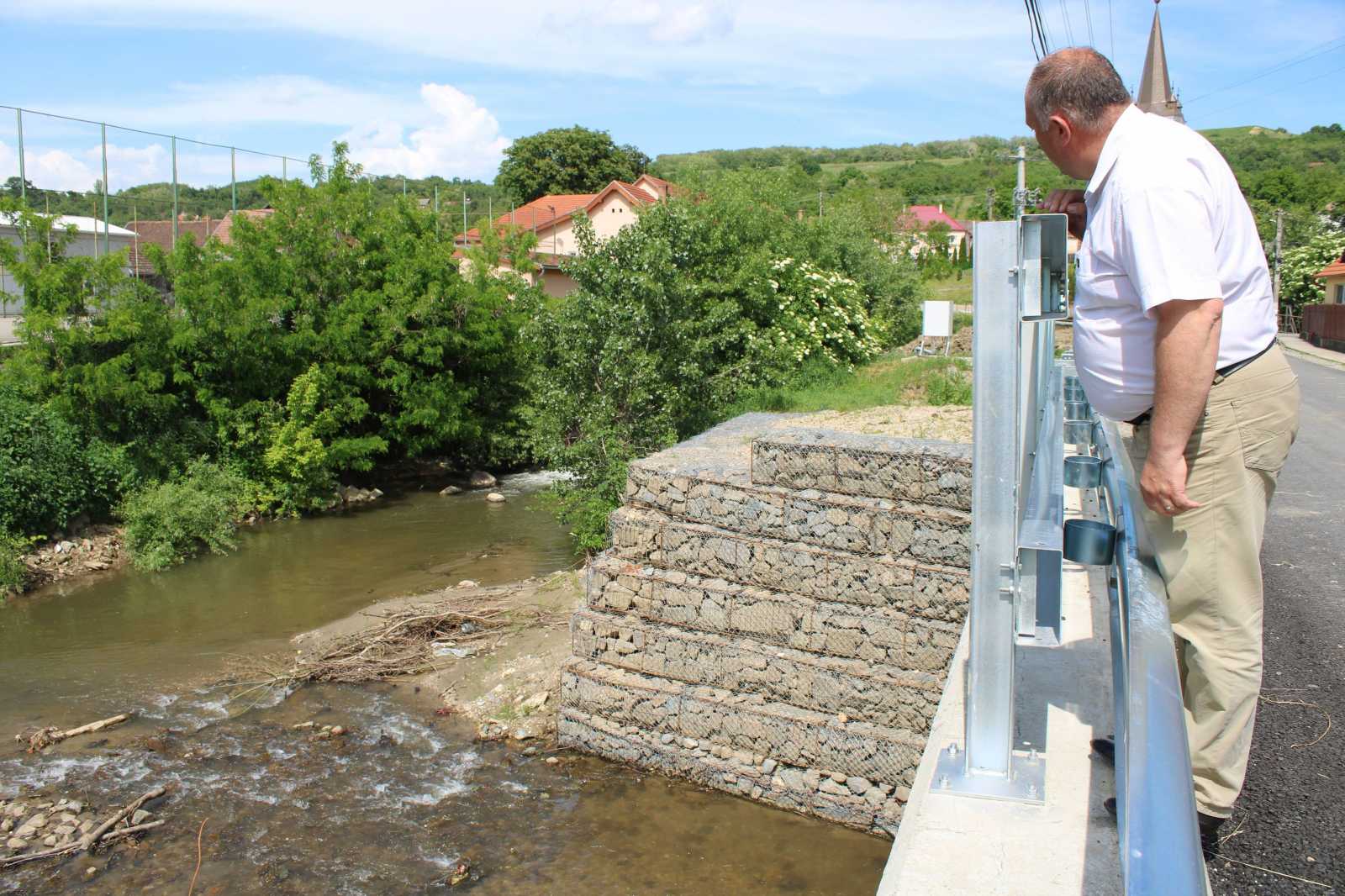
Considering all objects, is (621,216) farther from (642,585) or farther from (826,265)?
(642,585)

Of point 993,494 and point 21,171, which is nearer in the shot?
point 993,494

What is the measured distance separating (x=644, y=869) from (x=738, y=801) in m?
1.08

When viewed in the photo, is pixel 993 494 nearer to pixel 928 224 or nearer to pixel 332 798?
pixel 332 798

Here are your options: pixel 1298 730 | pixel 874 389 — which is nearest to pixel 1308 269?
pixel 874 389

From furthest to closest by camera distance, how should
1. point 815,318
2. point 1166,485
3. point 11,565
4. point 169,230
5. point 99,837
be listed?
point 169,230, point 815,318, point 11,565, point 99,837, point 1166,485

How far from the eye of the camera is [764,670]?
779cm

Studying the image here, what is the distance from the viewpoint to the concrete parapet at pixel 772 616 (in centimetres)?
729

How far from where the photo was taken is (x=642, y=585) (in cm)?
829

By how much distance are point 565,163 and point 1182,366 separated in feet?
206

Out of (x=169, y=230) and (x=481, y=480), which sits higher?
(x=169, y=230)

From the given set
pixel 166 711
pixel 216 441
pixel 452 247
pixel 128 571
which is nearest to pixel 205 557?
pixel 128 571

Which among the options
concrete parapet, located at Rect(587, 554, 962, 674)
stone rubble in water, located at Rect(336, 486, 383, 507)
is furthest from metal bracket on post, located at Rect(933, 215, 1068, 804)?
stone rubble in water, located at Rect(336, 486, 383, 507)

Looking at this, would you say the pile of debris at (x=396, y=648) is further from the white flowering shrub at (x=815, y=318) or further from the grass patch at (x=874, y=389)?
the white flowering shrub at (x=815, y=318)

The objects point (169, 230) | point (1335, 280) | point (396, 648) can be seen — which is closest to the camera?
point (396, 648)
